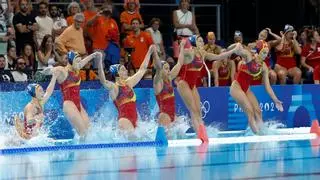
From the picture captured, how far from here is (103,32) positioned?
1476 cm

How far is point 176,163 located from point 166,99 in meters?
4.38

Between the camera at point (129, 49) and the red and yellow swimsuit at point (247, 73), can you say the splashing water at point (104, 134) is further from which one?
the camera at point (129, 49)

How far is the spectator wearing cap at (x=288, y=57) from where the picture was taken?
16312 mm

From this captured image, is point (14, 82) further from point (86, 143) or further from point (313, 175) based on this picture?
point (313, 175)

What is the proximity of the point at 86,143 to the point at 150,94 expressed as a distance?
2.08 m

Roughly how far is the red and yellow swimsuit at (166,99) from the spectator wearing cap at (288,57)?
342 centimetres

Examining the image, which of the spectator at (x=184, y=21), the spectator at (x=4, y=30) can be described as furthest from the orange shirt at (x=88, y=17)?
the spectator at (x=184, y=21)

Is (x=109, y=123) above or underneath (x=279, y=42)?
underneath

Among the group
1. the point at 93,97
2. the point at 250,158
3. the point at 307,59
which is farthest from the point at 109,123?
the point at 307,59

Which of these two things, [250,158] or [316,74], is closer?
[250,158]

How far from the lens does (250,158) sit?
9.84 metres

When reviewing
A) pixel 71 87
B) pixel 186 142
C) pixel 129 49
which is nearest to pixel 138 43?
pixel 129 49

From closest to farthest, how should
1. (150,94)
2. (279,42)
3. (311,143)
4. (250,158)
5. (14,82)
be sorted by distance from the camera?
(250,158)
(311,143)
(14,82)
(150,94)
(279,42)

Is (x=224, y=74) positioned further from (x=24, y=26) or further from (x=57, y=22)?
(x=24, y=26)
